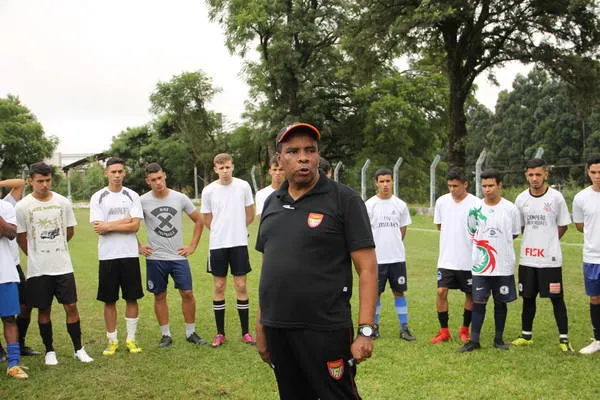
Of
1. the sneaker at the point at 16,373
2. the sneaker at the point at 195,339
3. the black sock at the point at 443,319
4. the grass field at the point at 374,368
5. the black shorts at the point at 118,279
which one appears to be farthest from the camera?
the sneaker at the point at 195,339

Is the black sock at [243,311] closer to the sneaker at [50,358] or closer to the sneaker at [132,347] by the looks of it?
the sneaker at [132,347]

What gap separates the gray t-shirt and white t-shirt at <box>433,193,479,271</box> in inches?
129

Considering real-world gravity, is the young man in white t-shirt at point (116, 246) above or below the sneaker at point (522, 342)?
above

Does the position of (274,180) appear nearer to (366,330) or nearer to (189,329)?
(189,329)

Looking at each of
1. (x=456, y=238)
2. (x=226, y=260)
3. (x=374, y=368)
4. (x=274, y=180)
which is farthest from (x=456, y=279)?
(x=226, y=260)

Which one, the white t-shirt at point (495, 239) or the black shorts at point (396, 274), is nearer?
the white t-shirt at point (495, 239)

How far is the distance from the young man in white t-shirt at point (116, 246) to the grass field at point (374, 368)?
429mm

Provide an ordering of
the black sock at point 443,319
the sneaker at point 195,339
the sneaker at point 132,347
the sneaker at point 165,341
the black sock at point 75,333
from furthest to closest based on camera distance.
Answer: the sneaker at point 195,339 → the sneaker at point 165,341 → the black sock at point 443,319 → the sneaker at point 132,347 → the black sock at point 75,333

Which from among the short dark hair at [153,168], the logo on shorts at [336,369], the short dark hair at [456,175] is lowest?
the logo on shorts at [336,369]

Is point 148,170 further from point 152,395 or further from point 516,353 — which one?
point 516,353

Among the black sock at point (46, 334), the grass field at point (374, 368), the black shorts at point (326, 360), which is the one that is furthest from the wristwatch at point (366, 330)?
the black sock at point (46, 334)

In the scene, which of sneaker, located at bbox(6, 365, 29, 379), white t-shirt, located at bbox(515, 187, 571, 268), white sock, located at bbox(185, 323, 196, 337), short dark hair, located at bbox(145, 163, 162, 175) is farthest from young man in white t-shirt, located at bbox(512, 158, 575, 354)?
sneaker, located at bbox(6, 365, 29, 379)

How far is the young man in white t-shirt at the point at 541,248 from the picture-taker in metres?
6.34

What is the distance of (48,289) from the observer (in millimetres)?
6324
